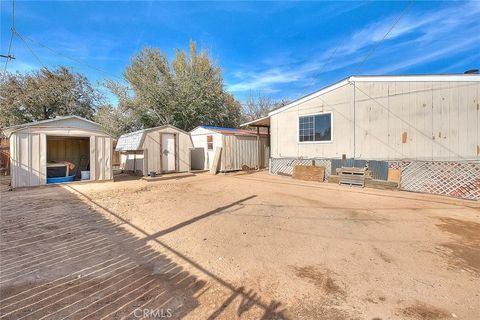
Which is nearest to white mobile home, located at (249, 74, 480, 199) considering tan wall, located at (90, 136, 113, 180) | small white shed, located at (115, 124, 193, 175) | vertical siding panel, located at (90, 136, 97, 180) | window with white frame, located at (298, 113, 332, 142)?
window with white frame, located at (298, 113, 332, 142)

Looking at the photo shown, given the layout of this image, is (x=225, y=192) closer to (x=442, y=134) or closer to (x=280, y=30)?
(x=442, y=134)

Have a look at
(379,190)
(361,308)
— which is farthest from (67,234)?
(379,190)

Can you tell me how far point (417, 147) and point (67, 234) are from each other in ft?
34.9

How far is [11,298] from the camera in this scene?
246 centimetres

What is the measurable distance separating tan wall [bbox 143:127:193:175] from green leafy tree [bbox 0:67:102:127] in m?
13.9

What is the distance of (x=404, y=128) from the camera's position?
9.05 meters

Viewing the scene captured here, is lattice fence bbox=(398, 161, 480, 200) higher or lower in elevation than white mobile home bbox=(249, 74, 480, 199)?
lower

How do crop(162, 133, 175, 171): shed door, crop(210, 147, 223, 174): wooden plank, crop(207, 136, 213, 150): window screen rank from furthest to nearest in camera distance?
crop(207, 136, 213, 150): window screen < crop(210, 147, 223, 174): wooden plank < crop(162, 133, 175, 171): shed door

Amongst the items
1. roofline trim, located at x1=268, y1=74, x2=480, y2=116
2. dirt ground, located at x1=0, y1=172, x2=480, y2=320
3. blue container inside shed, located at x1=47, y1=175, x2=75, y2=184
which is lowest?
dirt ground, located at x1=0, y1=172, x2=480, y2=320

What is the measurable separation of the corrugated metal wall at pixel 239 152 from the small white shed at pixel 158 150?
7.39 feet

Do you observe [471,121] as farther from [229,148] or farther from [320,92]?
[229,148]

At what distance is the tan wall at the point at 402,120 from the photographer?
800 cm

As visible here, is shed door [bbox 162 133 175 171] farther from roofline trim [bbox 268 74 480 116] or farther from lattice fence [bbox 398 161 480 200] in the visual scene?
lattice fence [bbox 398 161 480 200]

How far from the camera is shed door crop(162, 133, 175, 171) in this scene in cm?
1369
